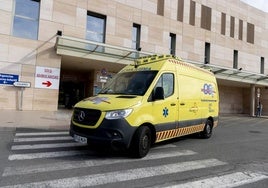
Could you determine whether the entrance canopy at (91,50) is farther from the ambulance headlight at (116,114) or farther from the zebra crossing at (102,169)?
the ambulance headlight at (116,114)

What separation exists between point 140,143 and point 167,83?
6.57 feet

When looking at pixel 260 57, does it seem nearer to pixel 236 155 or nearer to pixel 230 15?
pixel 230 15

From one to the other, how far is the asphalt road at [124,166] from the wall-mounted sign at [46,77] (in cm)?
939

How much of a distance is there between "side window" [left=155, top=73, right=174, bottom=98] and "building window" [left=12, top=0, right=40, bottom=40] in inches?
506

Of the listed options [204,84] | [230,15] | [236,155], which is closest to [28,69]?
[204,84]

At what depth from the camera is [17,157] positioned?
5980mm

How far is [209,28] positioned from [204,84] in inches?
Answer: 755

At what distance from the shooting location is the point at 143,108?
627cm

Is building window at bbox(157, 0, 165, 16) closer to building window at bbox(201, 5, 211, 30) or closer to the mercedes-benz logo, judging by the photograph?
building window at bbox(201, 5, 211, 30)

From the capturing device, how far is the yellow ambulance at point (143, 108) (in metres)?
5.89

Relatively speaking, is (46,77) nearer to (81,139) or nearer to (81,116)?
(81,116)

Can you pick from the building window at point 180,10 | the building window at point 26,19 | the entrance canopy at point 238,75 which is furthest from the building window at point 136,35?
the building window at point 26,19

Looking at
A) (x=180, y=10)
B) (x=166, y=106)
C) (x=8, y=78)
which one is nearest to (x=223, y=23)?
(x=180, y=10)

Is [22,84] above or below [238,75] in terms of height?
below
